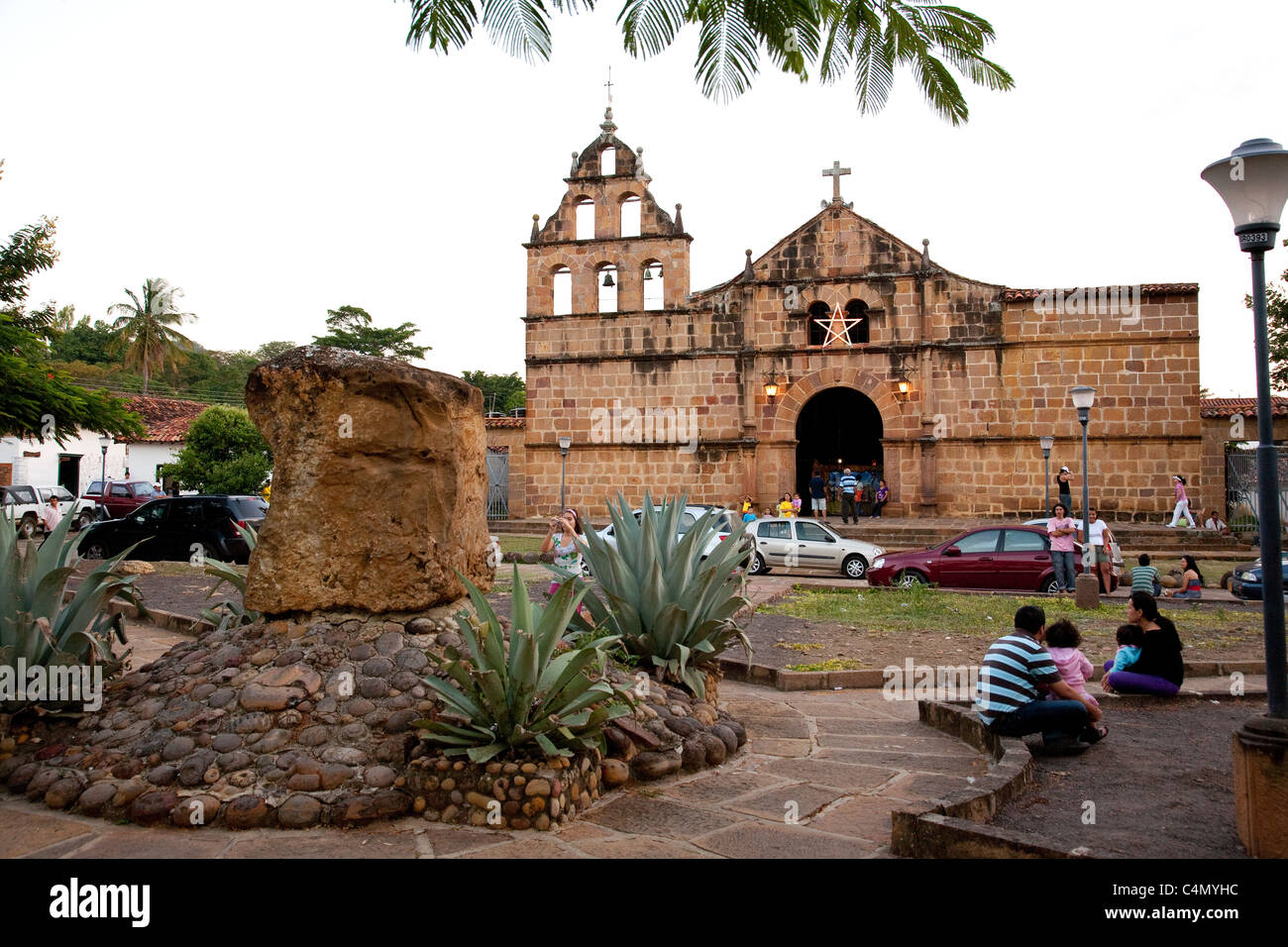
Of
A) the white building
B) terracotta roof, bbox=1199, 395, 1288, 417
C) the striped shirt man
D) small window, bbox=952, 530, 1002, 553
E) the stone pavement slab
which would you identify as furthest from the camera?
the white building

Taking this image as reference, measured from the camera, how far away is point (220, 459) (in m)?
35.2

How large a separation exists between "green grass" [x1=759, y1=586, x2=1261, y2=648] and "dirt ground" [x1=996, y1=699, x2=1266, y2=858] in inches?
159

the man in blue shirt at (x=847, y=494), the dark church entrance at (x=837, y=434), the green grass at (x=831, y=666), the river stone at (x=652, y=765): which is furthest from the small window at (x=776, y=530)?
the river stone at (x=652, y=765)

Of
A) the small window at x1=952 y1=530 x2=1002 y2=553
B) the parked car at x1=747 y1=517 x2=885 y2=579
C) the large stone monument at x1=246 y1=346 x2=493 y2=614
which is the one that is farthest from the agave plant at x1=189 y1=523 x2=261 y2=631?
the parked car at x1=747 y1=517 x2=885 y2=579

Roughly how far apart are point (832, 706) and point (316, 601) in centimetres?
395

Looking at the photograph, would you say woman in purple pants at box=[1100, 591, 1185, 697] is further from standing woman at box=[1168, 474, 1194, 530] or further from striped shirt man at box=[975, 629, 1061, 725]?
standing woman at box=[1168, 474, 1194, 530]

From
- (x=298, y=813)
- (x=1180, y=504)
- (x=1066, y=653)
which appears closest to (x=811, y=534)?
(x=1180, y=504)

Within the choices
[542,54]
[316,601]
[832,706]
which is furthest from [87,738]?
[832,706]

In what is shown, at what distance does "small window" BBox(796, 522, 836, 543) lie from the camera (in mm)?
18500

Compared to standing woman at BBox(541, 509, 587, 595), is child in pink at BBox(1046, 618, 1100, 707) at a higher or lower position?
lower

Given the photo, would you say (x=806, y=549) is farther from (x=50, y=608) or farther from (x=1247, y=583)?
(x=50, y=608)

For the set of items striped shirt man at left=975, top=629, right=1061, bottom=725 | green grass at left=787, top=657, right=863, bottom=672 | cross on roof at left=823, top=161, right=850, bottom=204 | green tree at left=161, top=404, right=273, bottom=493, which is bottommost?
green grass at left=787, top=657, right=863, bottom=672

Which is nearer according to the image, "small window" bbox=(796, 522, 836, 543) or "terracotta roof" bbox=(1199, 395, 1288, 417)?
"small window" bbox=(796, 522, 836, 543)

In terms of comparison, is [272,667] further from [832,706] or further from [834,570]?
[834,570]
